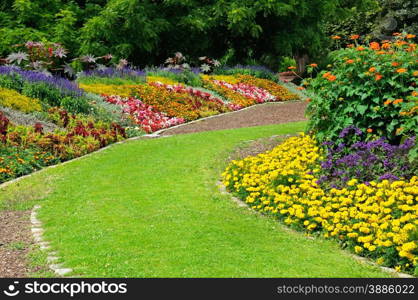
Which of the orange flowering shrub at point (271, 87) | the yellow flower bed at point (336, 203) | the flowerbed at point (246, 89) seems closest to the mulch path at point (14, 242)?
the yellow flower bed at point (336, 203)

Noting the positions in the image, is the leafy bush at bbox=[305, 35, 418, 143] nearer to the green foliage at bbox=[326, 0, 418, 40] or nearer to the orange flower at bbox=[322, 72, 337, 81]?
the orange flower at bbox=[322, 72, 337, 81]

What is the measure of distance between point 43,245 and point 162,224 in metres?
1.22

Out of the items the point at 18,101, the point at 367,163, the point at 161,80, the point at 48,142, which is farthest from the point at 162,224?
the point at 161,80

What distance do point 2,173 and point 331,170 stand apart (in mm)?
4784

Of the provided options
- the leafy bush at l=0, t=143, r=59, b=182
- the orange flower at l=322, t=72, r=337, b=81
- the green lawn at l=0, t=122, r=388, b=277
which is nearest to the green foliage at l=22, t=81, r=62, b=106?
the leafy bush at l=0, t=143, r=59, b=182

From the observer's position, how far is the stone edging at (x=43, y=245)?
551 centimetres

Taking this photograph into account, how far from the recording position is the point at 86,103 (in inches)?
526

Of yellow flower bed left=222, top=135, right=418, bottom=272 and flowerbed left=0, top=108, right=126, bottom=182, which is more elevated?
yellow flower bed left=222, top=135, right=418, bottom=272

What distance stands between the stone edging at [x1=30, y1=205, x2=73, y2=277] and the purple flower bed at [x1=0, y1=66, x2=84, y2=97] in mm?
5974

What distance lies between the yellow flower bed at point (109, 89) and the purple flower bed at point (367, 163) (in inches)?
297

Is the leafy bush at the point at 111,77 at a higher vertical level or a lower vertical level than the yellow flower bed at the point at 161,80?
higher

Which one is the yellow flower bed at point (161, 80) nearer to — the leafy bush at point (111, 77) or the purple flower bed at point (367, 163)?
the leafy bush at point (111, 77)

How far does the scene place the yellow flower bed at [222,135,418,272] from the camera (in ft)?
19.6

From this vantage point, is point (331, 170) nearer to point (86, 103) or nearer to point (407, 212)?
point (407, 212)
